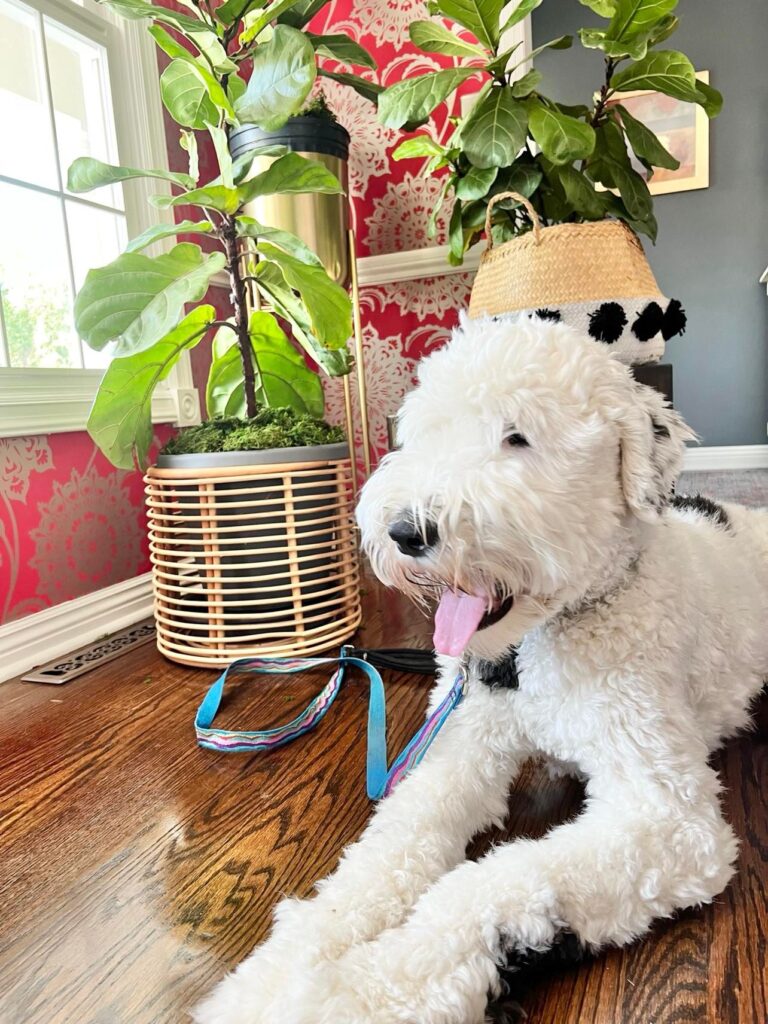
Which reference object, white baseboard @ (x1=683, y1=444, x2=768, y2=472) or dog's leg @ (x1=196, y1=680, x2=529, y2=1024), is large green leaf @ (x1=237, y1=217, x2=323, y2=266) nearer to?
dog's leg @ (x1=196, y1=680, x2=529, y2=1024)

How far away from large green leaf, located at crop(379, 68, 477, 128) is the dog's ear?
1.43 meters

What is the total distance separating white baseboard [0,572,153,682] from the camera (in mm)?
1758

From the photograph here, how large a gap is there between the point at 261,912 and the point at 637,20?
2269 millimetres

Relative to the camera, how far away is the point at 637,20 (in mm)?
1906

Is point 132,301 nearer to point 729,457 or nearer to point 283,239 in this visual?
point 283,239

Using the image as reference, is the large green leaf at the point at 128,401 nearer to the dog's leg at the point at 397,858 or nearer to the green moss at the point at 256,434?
the green moss at the point at 256,434

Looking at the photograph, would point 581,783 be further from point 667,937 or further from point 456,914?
point 456,914

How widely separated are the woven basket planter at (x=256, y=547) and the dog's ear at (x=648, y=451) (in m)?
0.87

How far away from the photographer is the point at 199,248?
1.57 m

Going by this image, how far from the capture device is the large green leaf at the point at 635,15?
6.15 feet

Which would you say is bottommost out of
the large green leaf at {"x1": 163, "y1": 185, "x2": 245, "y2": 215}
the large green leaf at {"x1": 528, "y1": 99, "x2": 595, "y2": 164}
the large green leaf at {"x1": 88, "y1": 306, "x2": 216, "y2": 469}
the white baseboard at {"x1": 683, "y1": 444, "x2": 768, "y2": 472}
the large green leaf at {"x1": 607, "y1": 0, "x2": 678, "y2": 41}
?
the white baseboard at {"x1": 683, "y1": 444, "x2": 768, "y2": 472}

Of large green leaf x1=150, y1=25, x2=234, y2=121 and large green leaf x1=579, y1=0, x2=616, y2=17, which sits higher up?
large green leaf x1=579, y1=0, x2=616, y2=17

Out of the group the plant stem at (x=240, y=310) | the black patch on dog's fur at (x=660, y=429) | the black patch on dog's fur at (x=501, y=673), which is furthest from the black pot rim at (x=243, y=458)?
the black patch on dog's fur at (x=660, y=429)

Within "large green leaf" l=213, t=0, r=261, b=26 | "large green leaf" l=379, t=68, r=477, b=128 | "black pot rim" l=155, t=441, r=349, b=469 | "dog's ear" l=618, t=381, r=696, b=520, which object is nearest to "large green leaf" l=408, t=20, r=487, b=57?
"large green leaf" l=379, t=68, r=477, b=128
